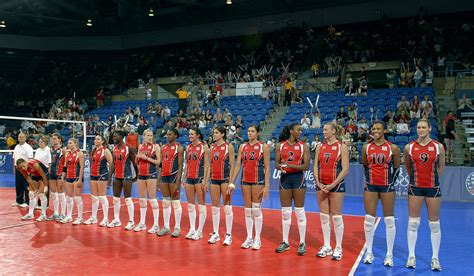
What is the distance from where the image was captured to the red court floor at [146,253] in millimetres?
5984

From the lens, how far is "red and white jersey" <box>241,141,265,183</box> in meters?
7.08

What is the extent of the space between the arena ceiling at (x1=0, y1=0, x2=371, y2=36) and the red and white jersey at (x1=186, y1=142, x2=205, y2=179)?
726 inches

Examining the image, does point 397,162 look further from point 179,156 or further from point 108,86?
point 108,86

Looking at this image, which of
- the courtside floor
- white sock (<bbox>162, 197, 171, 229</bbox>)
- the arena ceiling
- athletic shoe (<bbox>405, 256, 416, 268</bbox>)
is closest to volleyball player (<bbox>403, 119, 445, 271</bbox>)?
athletic shoe (<bbox>405, 256, 416, 268</bbox>)

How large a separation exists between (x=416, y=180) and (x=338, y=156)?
3.85ft

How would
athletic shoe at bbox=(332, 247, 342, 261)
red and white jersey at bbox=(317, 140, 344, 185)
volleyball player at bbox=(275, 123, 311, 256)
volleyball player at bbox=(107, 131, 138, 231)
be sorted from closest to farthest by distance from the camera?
1. athletic shoe at bbox=(332, 247, 342, 261)
2. red and white jersey at bbox=(317, 140, 344, 185)
3. volleyball player at bbox=(275, 123, 311, 256)
4. volleyball player at bbox=(107, 131, 138, 231)

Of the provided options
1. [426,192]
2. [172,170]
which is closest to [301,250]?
[426,192]

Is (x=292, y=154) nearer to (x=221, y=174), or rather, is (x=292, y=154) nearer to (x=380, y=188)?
(x=221, y=174)

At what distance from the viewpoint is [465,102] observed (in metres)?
16.8

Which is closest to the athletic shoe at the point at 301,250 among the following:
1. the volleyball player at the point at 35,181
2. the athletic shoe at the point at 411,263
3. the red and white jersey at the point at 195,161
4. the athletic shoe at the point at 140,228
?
the athletic shoe at the point at 411,263

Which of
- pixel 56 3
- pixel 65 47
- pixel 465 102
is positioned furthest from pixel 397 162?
pixel 65 47

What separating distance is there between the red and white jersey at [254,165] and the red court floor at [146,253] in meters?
1.21

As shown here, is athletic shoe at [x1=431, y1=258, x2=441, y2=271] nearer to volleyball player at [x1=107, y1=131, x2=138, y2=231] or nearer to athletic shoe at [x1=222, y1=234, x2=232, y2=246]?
athletic shoe at [x1=222, y1=234, x2=232, y2=246]

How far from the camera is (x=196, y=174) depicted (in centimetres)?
763
